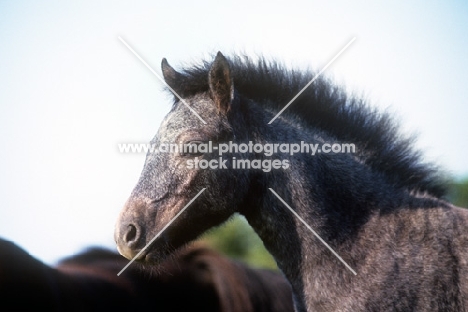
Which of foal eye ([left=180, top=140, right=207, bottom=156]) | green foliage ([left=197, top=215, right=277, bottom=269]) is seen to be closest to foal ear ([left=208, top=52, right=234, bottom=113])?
foal eye ([left=180, top=140, right=207, bottom=156])

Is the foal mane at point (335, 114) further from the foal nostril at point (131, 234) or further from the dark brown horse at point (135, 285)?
the dark brown horse at point (135, 285)

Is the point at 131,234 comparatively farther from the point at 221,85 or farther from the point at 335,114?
the point at 335,114

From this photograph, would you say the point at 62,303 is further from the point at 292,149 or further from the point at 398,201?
the point at 398,201

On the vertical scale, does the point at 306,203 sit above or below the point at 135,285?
above

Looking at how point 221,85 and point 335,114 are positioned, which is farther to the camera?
point 335,114

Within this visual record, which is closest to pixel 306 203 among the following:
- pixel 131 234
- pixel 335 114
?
pixel 335 114

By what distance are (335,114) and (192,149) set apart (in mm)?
1338

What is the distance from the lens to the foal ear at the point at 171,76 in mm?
5328

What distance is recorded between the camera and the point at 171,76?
5.39 metres

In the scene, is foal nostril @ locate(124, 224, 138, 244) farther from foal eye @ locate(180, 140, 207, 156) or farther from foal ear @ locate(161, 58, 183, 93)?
foal ear @ locate(161, 58, 183, 93)

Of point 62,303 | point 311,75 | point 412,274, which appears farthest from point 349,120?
point 62,303

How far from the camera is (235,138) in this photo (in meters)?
4.98

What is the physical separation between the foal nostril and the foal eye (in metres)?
0.65

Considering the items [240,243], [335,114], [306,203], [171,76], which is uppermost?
[240,243]
